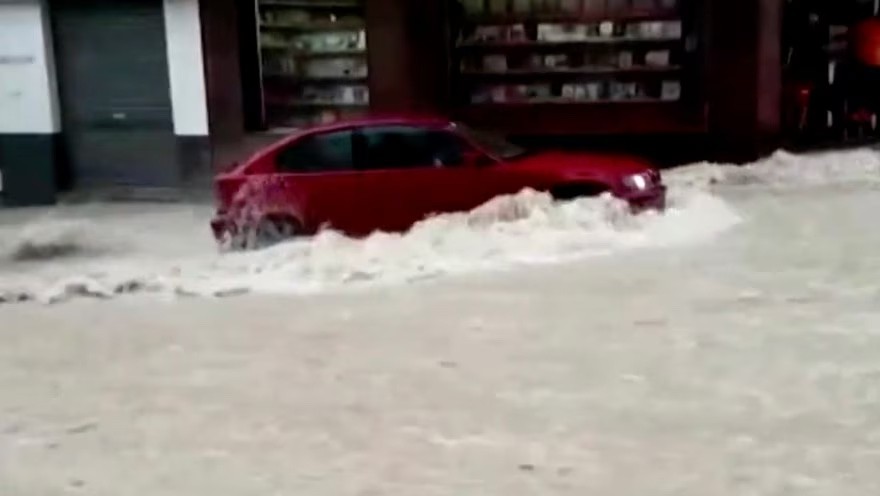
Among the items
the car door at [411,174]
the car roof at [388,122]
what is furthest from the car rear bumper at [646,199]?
the car roof at [388,122]

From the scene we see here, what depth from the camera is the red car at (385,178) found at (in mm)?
12453

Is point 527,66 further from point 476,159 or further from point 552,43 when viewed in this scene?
point 476,159

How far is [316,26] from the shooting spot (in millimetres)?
17984

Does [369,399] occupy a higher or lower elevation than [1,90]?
lower

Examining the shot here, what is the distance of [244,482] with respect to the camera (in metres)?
5.97

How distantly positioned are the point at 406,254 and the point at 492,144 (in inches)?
83.0

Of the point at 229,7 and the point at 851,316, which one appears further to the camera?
the point at 229,7

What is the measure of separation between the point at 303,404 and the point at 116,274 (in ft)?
16.4

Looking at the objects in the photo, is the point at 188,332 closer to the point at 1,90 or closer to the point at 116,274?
the point at 116,274

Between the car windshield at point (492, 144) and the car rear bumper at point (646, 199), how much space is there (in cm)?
128

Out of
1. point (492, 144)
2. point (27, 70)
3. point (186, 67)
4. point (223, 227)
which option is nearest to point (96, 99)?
point (27, 70)

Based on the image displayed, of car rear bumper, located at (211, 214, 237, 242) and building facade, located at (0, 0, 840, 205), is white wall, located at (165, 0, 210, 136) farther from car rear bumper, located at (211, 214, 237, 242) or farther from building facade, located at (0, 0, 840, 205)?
car rear bumper, located at (211, 214, 237, 242)

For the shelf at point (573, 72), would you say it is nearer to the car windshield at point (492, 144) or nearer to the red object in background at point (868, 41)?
the red object in background at point (868, 41)

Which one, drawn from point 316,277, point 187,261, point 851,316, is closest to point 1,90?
point 187,261
